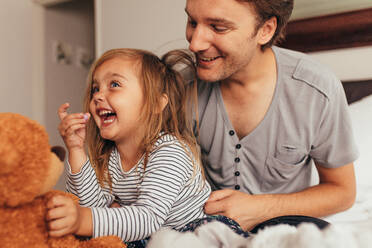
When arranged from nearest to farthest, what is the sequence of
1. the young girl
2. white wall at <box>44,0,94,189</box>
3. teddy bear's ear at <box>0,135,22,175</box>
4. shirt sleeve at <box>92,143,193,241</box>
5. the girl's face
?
1. teddy bear's ear at <box>0,135,22,175</box>
2. shirt sleeve at <box>92,143,193,241</box>
3. the young girl
4. the girl's face
5. white wall at <box>44,0,94,189</box>

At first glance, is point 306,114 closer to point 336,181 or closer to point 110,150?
point 336,181

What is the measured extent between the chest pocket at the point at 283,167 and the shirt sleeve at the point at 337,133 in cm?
9

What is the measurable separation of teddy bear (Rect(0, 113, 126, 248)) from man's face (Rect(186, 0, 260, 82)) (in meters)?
0.69

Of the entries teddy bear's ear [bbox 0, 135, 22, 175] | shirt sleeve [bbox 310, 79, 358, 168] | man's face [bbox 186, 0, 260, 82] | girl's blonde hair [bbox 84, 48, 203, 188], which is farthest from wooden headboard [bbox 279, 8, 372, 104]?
teddy bear's ear [bbox 0, 135, 22, 175]

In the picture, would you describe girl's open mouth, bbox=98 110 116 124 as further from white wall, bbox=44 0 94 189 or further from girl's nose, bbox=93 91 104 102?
white wall, bbox=44 0 94 189

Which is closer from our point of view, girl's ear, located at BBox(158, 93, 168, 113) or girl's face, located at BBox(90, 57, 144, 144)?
girl's face, located at BBox(90, 57, 144, 144)

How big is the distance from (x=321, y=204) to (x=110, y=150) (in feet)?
2.54

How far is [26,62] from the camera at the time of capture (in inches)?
113

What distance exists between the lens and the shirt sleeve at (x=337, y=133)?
1199mm

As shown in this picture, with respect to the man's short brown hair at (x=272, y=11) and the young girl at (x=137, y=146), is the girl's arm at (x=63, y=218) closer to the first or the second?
the young girl at (x=137, y=146)

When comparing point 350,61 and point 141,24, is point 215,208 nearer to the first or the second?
point 350,61

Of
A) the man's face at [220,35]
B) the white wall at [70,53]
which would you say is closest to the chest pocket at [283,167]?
the man's face at [220,35]

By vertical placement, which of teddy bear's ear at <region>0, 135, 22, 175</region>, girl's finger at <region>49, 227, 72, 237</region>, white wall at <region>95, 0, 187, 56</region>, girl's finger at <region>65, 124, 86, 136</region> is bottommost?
girl's finger at <region>49, 227, 72, 237</region>

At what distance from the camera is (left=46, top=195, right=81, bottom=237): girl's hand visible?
0.60 m
